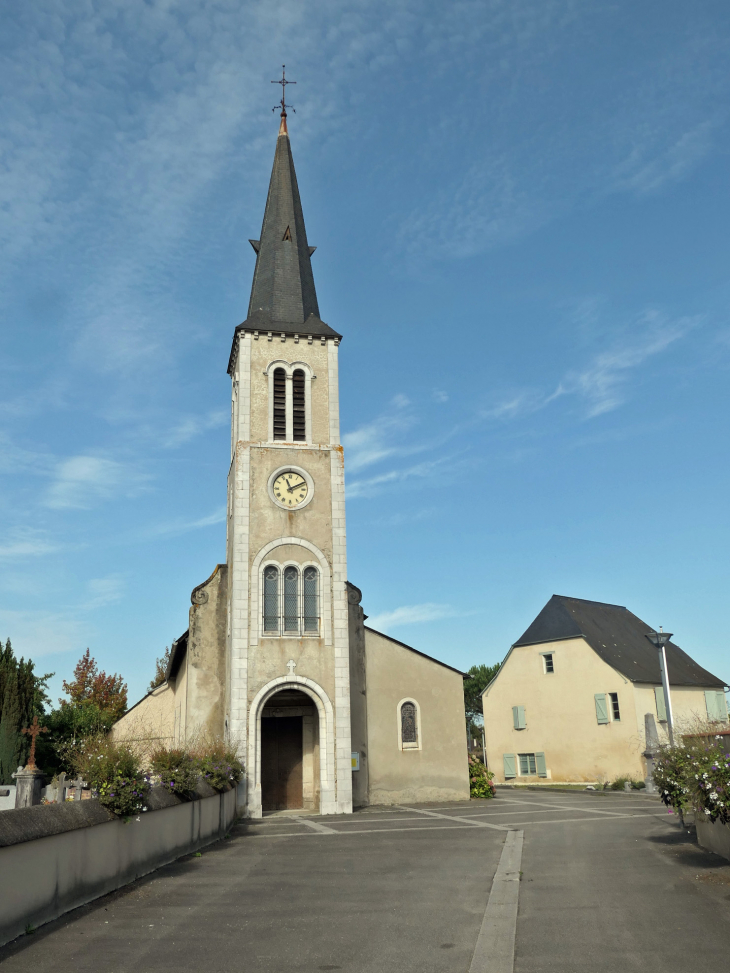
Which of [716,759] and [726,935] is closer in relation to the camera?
[726,935]

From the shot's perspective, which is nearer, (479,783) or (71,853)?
(71,853)

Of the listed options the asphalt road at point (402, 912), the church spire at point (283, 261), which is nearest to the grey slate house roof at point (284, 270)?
the church spire at point (283, 261)

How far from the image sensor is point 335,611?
24.7 metres

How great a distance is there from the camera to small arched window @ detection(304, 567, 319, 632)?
24578mm

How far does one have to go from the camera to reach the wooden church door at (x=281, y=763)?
24797 millimetres

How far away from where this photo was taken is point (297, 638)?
79.4 feet

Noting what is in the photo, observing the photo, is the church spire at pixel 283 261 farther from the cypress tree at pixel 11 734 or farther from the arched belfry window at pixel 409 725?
the cypress tree at pixel 11 734

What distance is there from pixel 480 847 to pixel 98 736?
281 inches

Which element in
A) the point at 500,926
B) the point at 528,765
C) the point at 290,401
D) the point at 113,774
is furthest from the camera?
the point at 528,765

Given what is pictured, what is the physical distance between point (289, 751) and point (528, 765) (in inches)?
740

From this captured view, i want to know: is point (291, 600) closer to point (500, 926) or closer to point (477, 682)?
point (500, 926)

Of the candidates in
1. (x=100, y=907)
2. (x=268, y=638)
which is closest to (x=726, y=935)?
(x=100, y=907)

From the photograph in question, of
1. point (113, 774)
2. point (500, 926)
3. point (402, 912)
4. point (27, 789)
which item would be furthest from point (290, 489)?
point (500, 926)

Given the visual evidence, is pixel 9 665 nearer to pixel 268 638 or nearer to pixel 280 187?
pixel 268 638
